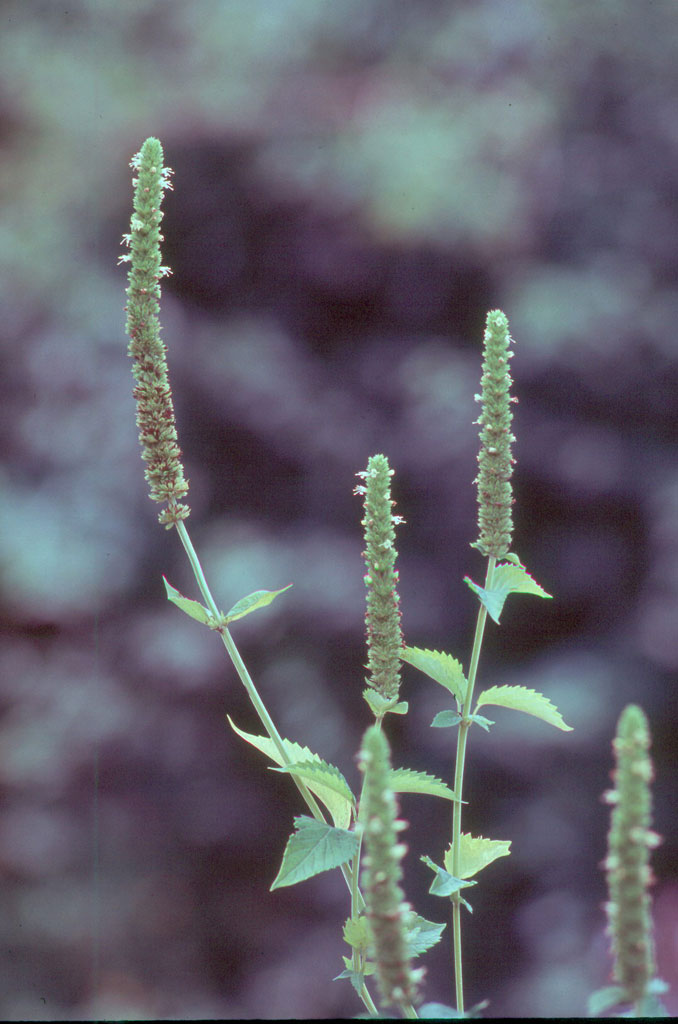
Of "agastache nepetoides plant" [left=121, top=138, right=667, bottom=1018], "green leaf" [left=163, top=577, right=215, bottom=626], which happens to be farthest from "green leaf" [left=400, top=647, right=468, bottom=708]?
"green leaf" [left=163, top=577, right=215, bottom=626]

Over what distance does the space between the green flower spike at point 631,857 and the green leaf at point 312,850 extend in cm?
16

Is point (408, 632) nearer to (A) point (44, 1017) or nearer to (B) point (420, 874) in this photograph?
(B) point (420, 874)

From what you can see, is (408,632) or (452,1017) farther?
(408,632)

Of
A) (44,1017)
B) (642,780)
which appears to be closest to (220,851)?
(44,1017)

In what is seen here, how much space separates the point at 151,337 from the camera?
20.2 inches

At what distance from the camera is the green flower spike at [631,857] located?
30 cm

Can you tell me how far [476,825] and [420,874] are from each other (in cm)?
12

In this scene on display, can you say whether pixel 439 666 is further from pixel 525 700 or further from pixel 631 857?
pixel 631 857

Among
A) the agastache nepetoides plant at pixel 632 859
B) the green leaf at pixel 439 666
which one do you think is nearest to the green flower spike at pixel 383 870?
the agastache nepetoides plant at pixel 632 859

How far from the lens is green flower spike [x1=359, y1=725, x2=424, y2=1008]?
0.32 m

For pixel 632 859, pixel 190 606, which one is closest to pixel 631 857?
pixel 632 859

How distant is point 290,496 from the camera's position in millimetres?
1381

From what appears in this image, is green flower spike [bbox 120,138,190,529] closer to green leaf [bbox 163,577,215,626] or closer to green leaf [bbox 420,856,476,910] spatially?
green leaf [bbox 163,577,215,626]

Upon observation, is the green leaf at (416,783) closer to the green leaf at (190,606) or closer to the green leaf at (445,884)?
the green leaf at (445,884)
